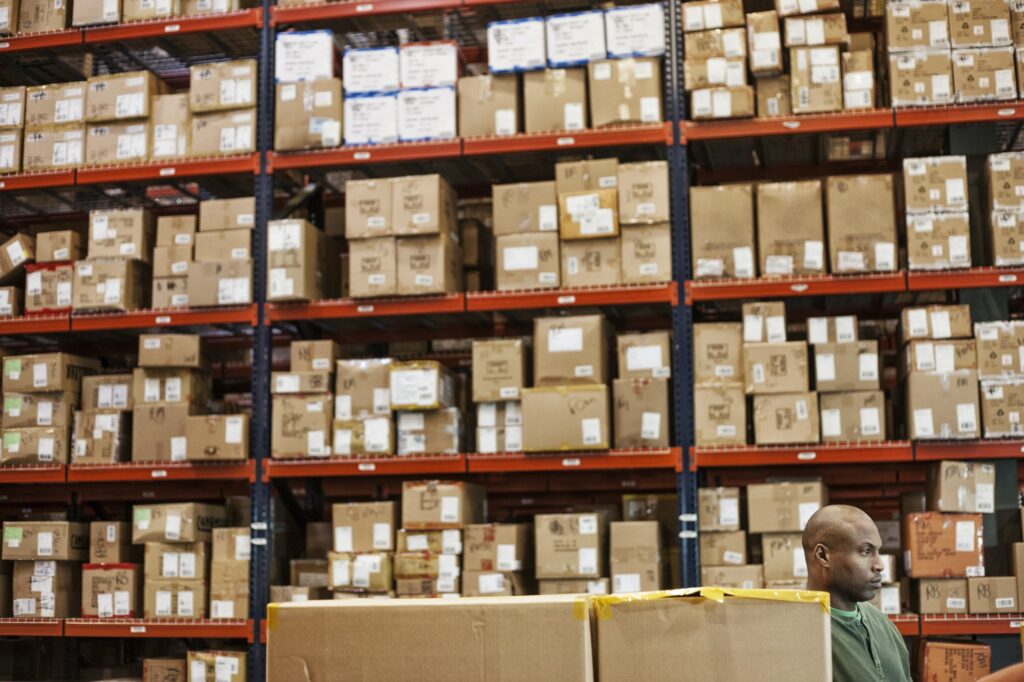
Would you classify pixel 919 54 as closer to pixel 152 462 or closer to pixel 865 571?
pixel 865 571

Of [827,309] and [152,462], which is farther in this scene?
[827,309]

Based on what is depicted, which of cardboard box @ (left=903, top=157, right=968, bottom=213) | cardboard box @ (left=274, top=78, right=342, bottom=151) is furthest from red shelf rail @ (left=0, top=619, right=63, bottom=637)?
cardboard box @ (left=903, top=157, right=968, bottom=213)

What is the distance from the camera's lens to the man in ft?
10.7

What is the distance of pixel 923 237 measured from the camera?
20.8 feet

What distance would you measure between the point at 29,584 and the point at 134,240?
7.37 feet

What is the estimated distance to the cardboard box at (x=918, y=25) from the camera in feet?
21.1

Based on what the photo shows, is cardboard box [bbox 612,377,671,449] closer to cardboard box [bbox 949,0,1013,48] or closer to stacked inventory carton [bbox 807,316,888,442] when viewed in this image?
stacked inventory carton [bbox 807,316,888,442]

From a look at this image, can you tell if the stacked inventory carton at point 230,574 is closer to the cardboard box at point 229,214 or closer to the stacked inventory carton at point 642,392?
the cardboard box at point 229,214

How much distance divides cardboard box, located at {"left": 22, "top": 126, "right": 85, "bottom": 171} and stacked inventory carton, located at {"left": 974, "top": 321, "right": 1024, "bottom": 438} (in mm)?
5673

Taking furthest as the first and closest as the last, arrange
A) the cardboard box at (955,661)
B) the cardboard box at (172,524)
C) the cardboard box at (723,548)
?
the cardboard box at (172,524), the cardboard box at (723,548), the cardboard box at (955,661)

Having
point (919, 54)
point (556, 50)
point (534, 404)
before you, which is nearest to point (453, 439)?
point (534, 404)

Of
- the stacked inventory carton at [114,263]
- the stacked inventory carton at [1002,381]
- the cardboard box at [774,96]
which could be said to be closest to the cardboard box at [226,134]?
the stacked inventory carton at [114,263]

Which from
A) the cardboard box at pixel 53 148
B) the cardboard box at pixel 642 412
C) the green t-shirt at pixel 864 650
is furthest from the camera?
the cardboard box at pixel 53 148

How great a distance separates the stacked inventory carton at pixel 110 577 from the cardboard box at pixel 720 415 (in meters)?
3.52
